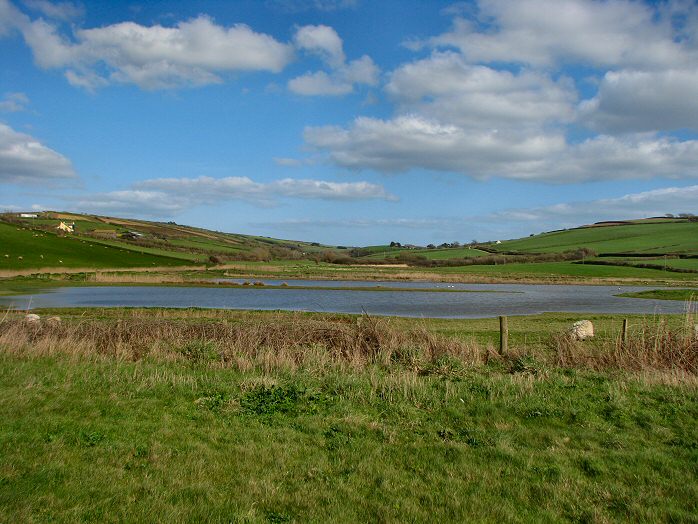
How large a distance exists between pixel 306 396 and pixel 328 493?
419cm

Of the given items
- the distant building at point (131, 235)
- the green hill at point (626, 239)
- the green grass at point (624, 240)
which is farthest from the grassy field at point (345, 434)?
the green grass at point (624, 240)

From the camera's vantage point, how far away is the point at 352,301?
170 ft

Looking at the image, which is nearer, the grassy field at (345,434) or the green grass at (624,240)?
the grassy field at (345,434)

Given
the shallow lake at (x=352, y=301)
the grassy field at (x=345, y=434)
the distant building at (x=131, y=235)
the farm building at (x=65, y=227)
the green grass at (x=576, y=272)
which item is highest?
the farm building at (x=65, y=227)

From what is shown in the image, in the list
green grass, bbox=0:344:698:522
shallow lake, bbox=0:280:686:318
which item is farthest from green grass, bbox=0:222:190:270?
green grass, bbox=0:344:698:522

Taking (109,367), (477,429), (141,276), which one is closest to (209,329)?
(109,367)

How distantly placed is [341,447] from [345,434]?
573 mm

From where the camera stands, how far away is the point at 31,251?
78562 mm

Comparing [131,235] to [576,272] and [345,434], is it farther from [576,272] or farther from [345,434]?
[345,434]

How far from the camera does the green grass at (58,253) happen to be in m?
74.4

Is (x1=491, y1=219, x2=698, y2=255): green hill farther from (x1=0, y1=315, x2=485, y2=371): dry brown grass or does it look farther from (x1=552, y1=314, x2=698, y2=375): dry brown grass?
(x1=0, y1=315, x2=485, y2=371): dry brown grass

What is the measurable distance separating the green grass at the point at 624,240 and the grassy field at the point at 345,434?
109737 mm

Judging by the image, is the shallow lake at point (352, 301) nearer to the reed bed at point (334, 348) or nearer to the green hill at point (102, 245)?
the reed bed at point (334, 348)

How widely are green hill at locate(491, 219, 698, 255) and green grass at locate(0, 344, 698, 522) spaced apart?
111m
